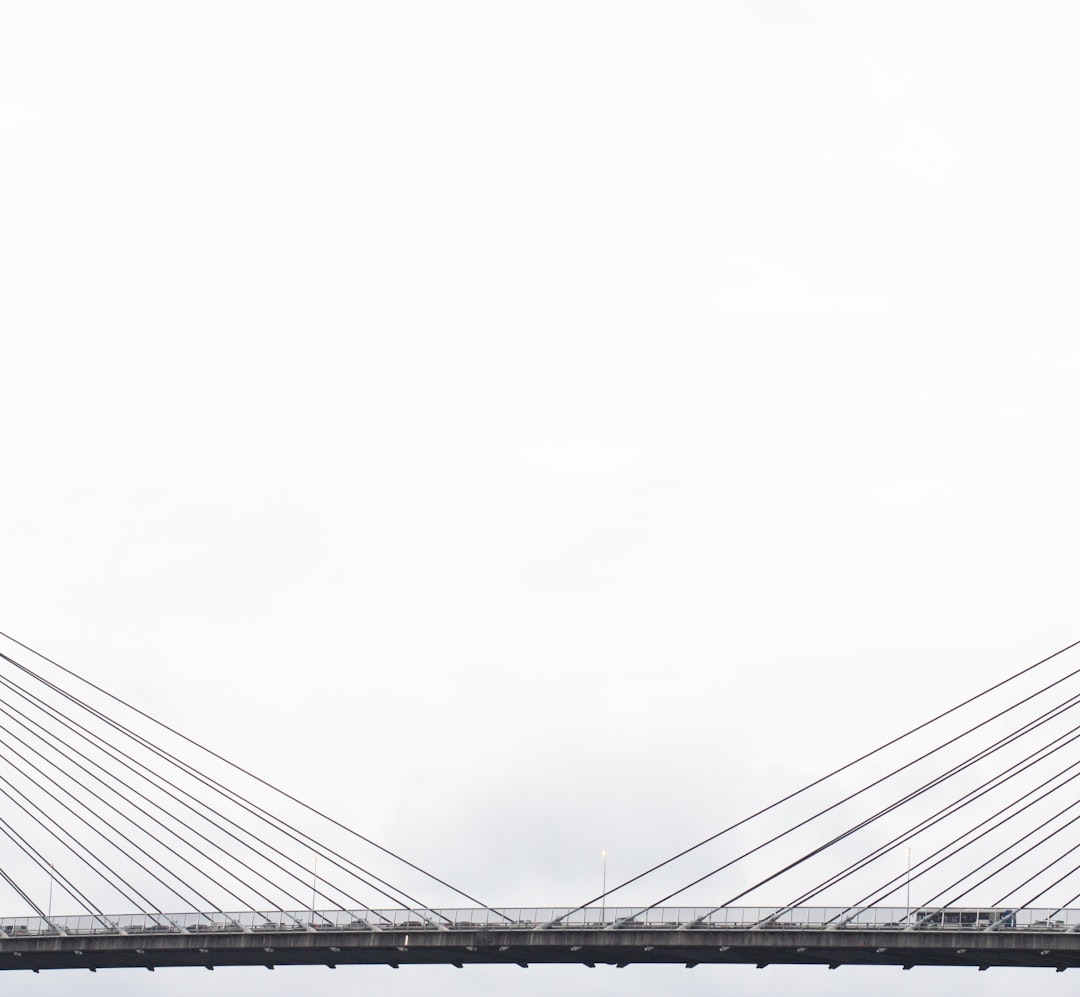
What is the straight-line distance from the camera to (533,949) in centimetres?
15438

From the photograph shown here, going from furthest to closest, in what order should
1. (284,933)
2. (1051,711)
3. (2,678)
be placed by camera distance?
(284,933)
(2,678)
(1051,711)

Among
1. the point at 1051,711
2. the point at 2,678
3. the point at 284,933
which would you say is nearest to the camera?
the point at 1051,711

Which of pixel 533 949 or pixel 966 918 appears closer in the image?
pixel 966 918

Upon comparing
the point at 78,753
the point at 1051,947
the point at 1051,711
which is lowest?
the point at 1051,947

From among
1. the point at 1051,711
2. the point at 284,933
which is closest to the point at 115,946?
the point at 284,933

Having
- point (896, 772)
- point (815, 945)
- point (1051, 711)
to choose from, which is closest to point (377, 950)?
point (815, 945)

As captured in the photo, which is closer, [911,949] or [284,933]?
[911,949]

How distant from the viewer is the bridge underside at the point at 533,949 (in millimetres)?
141375

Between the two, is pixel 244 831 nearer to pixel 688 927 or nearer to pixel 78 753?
pixel 78 753

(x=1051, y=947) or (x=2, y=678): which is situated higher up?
(x=2, y=678)

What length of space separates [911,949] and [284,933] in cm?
4646

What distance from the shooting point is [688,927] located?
149 metres

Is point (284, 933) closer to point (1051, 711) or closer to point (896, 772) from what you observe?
point (896, 772)

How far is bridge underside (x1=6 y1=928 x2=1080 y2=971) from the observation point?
141375 millimetres
